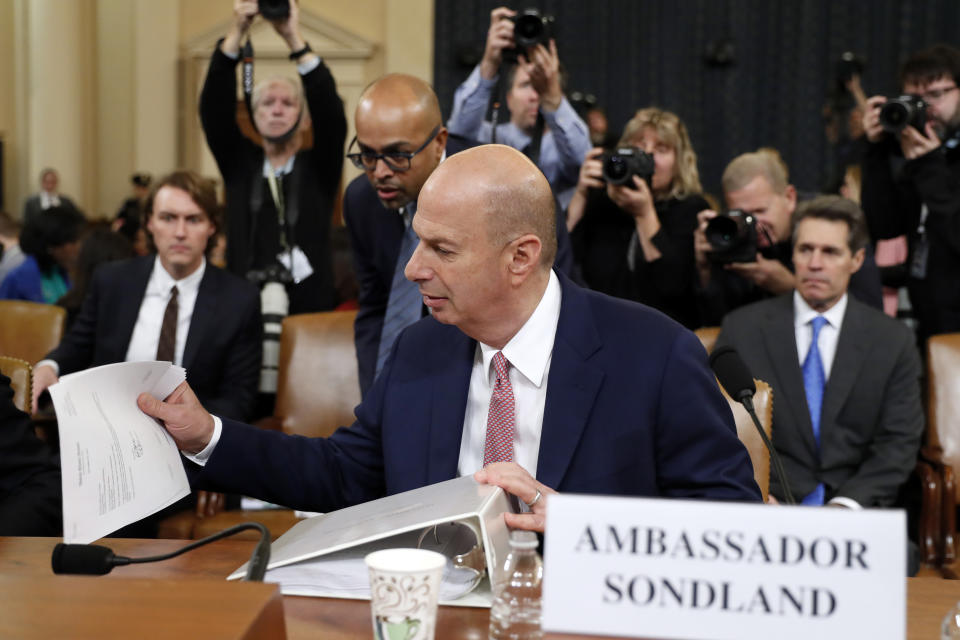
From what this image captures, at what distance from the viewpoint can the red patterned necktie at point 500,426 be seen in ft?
5.32

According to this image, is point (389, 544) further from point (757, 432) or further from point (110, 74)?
point (110, 74)

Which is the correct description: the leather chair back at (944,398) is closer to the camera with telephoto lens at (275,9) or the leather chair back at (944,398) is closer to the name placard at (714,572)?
the name placard at (714,572)

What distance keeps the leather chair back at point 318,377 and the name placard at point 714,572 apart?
210 centimetres

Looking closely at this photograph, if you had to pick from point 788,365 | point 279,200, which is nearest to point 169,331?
point 279,200

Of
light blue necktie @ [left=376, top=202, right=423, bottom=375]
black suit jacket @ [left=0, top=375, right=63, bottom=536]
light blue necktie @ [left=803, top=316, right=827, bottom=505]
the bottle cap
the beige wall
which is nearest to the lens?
the bottle cap

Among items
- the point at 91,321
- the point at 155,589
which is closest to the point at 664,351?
the point at 155,589

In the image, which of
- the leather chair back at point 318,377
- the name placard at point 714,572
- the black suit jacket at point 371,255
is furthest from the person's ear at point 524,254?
the leather chair back at point 318,377

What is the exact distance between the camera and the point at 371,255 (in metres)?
2.82

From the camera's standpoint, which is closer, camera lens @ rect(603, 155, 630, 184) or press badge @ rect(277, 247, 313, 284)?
camera lens @ rect(603, 155, 630, 184)

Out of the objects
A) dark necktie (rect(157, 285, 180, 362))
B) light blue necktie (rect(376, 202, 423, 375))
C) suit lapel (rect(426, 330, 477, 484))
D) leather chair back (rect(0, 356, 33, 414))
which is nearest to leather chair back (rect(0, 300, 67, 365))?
dark necktie (rect(157, 285, 180, 362))

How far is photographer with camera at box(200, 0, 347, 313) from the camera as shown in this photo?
3568 millimetres

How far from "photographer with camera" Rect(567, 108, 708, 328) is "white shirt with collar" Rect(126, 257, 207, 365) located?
1.24 metres

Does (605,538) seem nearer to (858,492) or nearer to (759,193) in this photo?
(858,492)

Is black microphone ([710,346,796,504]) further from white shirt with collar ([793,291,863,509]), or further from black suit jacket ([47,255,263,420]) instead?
black suit jacket ([47,255,263,420])
